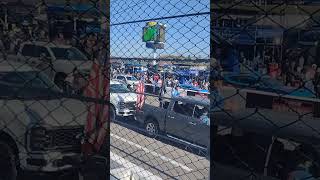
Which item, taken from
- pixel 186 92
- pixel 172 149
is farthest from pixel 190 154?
pixel 186 92

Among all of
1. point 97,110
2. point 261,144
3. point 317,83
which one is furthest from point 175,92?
point 317,83

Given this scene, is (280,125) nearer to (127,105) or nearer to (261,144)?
(261,144)

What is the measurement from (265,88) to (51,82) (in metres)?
0.66

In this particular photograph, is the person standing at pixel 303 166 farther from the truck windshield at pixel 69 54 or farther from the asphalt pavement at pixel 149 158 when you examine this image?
the asphalt pavement at pixel 149 158

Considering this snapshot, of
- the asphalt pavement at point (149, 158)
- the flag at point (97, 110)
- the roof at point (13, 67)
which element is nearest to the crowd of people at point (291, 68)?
the flag at point (97, 110)

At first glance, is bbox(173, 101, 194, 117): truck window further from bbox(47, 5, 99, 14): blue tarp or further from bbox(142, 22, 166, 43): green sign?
bbox(47, 5, 99, 14): blue tarp

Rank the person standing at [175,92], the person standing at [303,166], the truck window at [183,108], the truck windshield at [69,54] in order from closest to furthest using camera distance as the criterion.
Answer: the person standing at [303,166] < the truck windshield at [69,54] < the person standing at [175,92] < the truck window at [183,108]

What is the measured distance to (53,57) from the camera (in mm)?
1188

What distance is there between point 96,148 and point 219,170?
0.41 metres

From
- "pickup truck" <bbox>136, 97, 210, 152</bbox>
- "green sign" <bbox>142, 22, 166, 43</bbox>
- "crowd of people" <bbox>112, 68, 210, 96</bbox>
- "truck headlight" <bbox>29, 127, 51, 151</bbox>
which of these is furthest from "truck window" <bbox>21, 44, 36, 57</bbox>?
"pickup truck" <bbox>136, 97, 210, 152</bbox>

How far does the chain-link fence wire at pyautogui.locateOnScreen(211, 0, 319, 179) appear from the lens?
2.88ft

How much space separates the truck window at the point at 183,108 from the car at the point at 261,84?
2.31m

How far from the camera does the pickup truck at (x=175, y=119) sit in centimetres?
313

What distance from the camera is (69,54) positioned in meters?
1.17
